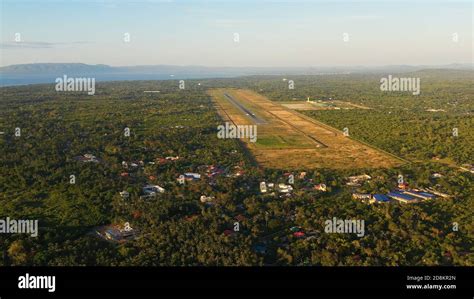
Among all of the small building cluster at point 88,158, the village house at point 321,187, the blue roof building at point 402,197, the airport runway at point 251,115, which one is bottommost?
the blue roof building at point 402,197

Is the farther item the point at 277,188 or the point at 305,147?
the point at 305,147

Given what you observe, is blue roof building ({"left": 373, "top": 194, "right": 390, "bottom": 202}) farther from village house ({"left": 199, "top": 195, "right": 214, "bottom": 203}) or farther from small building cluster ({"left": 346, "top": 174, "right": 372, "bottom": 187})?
village house ({"left": 199, "top": 195, "right": 214, "bottom": 203})

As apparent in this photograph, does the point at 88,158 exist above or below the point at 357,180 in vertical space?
above

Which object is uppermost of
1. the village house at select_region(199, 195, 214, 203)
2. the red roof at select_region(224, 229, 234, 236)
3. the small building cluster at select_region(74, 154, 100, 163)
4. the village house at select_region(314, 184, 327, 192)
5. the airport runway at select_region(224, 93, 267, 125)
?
the airport runway at select_region(224, 93, 267, 125)

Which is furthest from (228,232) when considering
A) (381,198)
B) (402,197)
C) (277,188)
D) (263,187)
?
(402,197)

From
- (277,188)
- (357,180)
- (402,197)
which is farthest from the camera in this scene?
(357,180)

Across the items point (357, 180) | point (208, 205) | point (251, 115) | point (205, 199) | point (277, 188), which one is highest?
point (251, 115)

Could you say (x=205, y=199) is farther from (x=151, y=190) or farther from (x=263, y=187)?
(x=263, y=187)

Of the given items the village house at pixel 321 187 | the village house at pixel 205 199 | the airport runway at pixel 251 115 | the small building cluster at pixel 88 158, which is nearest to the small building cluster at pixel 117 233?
the village house at pixel 205 199

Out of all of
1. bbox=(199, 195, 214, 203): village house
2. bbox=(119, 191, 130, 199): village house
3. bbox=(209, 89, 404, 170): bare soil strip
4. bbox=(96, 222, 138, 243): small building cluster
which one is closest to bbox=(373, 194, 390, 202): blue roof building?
bbox=(209, 89, 404, 170): bare soil strip

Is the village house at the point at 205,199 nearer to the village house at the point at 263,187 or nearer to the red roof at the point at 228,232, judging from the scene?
the village house at the point at 263,187
